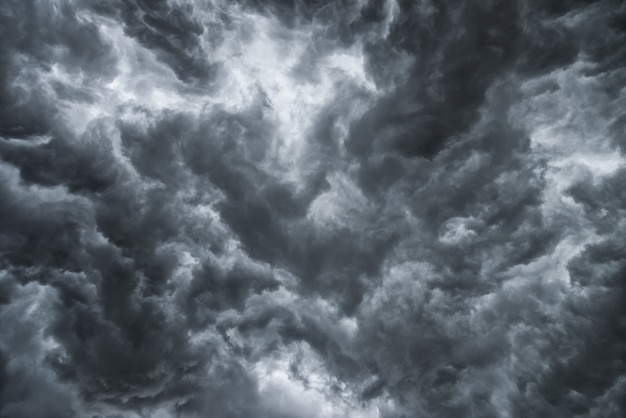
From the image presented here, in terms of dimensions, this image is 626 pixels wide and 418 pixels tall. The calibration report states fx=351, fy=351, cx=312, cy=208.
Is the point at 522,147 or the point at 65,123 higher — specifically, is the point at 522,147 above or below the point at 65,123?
below

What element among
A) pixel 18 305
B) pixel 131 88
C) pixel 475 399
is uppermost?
pixel 131 88

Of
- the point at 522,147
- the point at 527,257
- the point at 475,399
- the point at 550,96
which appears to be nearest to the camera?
the point at 550,96

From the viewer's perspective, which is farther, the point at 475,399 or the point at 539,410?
the point at 475,399

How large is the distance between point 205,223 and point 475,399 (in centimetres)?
3279

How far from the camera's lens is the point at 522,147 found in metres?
28.4

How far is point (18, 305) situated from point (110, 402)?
1459 cm

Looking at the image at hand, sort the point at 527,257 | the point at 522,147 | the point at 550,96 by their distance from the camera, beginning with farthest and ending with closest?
1. the point at 527,257
2. the point at 522,147
3. the point at 550,96

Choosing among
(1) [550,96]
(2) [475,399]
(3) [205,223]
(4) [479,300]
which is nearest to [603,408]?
(2) [475,399]

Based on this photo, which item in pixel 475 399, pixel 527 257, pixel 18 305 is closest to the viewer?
pixel 527 257

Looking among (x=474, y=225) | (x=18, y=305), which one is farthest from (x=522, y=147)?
(x=18, y=305)

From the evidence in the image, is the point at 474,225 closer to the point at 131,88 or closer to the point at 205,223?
the point at 205,223

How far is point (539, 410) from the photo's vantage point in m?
33.6

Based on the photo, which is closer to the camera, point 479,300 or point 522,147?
point 522,147

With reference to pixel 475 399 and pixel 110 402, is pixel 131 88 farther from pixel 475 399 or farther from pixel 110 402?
pixel 475 399
